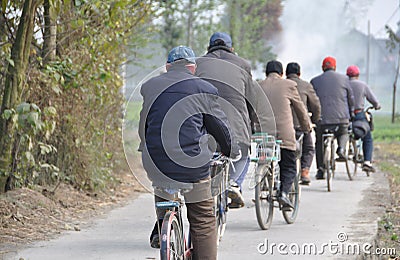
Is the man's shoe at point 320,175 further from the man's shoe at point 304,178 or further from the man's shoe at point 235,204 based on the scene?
the man's shoe at point 235,204

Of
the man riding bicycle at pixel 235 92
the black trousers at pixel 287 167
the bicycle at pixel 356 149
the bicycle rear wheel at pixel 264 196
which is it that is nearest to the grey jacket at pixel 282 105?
the black trousers at pixel 287 167

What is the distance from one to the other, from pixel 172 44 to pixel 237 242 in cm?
1698

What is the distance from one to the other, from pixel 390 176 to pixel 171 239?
429 inches

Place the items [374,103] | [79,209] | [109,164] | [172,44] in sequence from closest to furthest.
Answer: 1. [79,209]
2. [109,164]
3. [374,103]
4. [172,44]

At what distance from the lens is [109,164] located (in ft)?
46.1

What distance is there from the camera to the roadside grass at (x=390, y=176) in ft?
32.8

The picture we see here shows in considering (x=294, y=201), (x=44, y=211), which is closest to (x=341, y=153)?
(x=294, y=201)

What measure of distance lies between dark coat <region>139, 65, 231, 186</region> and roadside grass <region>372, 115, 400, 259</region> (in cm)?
303

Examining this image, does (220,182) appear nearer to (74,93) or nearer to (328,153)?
(74,93)

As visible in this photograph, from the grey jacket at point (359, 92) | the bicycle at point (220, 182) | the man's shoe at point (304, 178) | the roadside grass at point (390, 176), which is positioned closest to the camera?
the bicycle at point (220, 182)

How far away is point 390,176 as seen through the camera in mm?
16922

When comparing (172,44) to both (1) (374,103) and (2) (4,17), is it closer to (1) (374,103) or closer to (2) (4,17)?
(1) (374,103)

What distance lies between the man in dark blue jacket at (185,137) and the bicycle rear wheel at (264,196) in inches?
124

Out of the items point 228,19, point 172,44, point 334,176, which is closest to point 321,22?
point 228,19
